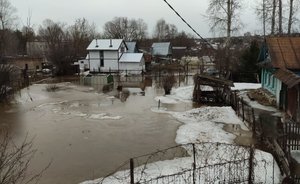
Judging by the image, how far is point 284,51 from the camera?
22.6m

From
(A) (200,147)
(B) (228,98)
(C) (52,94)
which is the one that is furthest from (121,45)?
(A) (200,147)

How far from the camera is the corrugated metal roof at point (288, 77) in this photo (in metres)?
17.7

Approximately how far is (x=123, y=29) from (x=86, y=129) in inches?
3278

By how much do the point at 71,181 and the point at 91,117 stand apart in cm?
988

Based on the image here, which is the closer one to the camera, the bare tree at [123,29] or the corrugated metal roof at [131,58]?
the corrugated metal roof at [131,58]

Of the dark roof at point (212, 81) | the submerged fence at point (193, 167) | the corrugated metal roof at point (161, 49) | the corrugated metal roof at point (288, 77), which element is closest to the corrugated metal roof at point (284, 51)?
the corrugated metal roof at point (288, 77)

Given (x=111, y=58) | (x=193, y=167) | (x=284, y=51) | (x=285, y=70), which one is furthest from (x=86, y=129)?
(x=111, y=58)

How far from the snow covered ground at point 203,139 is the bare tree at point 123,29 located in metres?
68.6

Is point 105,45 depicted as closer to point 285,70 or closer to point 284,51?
point 284,51

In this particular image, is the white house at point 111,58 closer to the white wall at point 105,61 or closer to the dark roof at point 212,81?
the white wall at point 105,61

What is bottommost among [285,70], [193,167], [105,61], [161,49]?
[193,167]

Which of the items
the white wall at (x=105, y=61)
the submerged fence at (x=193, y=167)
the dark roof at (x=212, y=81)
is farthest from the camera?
the white wall at (x=105, y=61)

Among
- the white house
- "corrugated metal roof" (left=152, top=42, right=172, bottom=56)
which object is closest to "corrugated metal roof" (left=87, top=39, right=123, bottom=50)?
the white house

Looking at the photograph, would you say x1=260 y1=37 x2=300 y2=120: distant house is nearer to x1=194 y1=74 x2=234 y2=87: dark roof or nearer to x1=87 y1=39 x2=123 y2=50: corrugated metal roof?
x1=194 y1=74 x2=234 y2=87: dark roof
